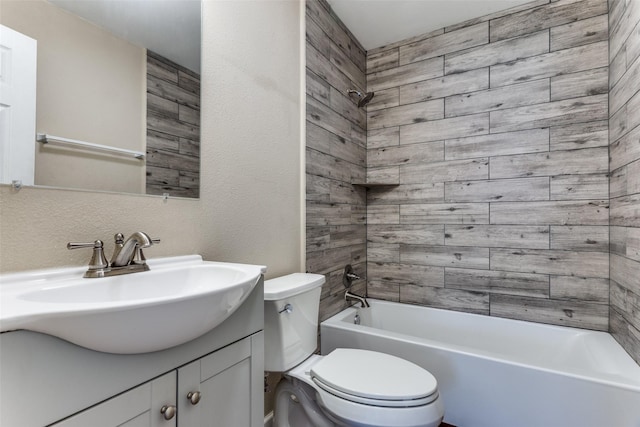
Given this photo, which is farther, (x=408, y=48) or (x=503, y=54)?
(x=408, y=48)

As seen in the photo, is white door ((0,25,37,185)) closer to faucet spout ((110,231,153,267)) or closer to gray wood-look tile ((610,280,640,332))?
faucet spout ((110,231,153,267))

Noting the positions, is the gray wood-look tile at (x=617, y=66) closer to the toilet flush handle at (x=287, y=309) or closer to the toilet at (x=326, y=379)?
the toilet at (x=326, y=379)

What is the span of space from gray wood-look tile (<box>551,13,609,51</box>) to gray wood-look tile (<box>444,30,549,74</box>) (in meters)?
0.06

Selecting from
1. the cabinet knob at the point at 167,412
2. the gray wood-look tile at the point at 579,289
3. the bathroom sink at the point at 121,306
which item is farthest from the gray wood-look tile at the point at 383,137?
the cabinet knob at the point at 167,412

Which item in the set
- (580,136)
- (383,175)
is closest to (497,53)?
(580,136)

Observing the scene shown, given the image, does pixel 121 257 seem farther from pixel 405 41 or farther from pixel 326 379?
pixel 405 41

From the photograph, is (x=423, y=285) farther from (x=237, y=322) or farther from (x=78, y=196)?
(x=78, y=196)

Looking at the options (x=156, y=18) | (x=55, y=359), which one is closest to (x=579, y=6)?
(x=156, y=18)

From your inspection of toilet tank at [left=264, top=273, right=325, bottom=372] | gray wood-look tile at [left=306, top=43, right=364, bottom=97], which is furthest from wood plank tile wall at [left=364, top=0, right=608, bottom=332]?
toilet tank at [left=264, top=273, right=325, bottom=372]

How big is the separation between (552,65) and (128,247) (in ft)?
8.46

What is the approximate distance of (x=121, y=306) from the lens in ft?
1.87

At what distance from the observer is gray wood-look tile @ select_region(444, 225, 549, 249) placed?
2.06 metres

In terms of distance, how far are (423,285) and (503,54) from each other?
5.72 ft

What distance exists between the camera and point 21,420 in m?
0.52
